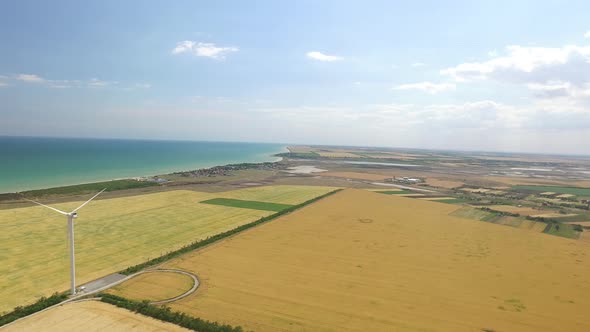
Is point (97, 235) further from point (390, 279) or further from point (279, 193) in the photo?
point (279, 193)

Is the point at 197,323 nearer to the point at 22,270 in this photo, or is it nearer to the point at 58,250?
the point at 22,270

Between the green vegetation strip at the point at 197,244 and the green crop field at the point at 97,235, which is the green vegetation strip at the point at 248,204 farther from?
the green vegetation strip at the point at 197,244

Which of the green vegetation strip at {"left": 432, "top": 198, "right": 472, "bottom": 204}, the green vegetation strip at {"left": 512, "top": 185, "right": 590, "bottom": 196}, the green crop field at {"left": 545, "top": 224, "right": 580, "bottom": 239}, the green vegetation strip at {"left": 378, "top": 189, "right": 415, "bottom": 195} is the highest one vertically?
the green vegetation strip at {"left": 378, "top": 189, "right": 415, "bottom": 195}

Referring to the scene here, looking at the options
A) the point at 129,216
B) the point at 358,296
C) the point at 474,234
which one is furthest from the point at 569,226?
Answer: the point at 129,216

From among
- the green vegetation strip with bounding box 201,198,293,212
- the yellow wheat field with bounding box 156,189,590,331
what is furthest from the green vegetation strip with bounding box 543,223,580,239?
the green vegetation strip with bounding box 201,198,293,212

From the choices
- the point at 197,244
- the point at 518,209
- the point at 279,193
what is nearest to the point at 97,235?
the point at 197,244

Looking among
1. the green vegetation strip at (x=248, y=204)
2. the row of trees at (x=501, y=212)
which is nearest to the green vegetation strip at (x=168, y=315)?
the green vegetation strip at (x=248, y=204)

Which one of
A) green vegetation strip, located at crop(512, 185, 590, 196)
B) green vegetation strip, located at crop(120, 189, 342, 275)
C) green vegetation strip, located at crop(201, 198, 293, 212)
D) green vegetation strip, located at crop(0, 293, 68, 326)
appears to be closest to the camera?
green vegetation strip, located at crop(0, 293, 68, 326)

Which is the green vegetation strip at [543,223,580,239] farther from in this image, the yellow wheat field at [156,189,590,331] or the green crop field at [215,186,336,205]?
the green crop field at [215,186,336,205]
